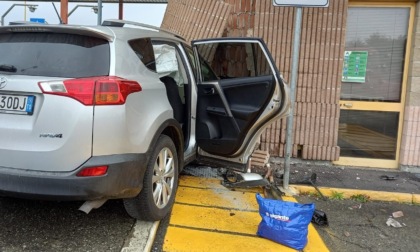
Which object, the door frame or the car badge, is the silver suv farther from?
the door frame

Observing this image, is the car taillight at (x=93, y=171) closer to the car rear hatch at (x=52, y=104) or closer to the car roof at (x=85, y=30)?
the car rear hatch at (x=52, y=104)

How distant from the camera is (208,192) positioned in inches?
177

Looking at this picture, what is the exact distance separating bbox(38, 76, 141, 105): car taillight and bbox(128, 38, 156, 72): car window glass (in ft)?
1.85

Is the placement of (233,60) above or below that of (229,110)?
above

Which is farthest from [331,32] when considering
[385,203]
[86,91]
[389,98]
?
[86,91]

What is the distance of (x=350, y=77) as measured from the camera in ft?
19.5

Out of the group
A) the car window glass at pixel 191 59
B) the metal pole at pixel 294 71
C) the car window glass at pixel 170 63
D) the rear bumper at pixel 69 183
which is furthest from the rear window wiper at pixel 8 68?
the metal pole at pixel 294 71

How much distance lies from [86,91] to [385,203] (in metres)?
3.84

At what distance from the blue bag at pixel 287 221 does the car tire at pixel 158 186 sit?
91 centimetres

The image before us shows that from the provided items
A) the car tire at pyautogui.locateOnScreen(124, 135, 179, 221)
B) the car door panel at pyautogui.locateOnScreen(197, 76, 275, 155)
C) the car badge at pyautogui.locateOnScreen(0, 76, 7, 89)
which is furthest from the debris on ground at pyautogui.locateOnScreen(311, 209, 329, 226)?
the car badge at pyautogui.locateOnScreen(0, 76, 7, 89)

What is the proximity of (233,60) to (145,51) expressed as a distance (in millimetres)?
1285

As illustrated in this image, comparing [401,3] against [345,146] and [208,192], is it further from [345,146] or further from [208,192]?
[208,192]

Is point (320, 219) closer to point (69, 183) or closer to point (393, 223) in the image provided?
point (393, 223)

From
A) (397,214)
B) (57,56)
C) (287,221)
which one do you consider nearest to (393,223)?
(397,214)
